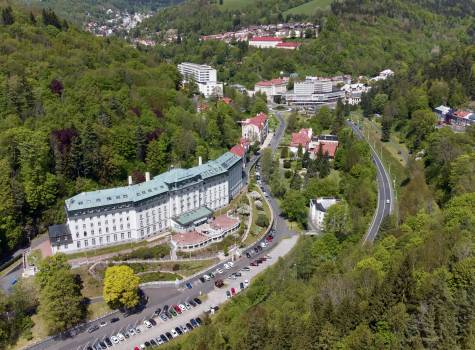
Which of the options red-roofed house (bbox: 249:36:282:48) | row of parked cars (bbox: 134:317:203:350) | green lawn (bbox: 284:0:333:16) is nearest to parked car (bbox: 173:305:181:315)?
row of parked cars (bbox: 134:317:203:350)

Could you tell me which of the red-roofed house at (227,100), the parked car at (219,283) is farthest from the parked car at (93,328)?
the red-roofed house at (227,100)

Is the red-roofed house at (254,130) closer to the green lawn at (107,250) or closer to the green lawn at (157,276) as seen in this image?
the green lawn at (107,250)

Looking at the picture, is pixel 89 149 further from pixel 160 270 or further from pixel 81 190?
pixel 160 270

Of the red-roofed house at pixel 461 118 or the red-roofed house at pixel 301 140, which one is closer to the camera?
the red-roofed house at pixel 301 140

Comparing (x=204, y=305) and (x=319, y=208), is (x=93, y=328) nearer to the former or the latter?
(x=204, y=305)

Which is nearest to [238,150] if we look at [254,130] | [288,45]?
[254,130]

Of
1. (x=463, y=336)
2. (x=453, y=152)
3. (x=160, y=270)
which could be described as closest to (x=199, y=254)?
Answer: (x=160, y=270)
